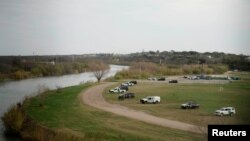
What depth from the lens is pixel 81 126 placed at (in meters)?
7.48

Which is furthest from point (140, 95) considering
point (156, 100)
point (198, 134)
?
point (198, 134)

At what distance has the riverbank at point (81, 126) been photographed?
6480 millimetres

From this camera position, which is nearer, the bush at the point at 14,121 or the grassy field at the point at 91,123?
the grassy field at the point at 91,123

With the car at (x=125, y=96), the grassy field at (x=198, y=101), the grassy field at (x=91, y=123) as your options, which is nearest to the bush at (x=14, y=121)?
the grassy field at (x=91, y=123)

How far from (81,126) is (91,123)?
26 centimetres

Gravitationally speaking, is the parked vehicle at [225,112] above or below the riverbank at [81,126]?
above

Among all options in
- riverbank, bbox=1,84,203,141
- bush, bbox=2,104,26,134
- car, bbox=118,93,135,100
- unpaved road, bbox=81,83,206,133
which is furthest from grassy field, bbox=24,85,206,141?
car, bbox=118,93,135,100

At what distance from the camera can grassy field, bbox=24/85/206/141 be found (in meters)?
6.42

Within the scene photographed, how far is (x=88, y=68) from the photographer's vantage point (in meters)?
27.9

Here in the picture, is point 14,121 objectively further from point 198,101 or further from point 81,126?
point 198,101

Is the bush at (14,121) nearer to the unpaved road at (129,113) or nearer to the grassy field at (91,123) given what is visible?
the grassy field at (91,123)

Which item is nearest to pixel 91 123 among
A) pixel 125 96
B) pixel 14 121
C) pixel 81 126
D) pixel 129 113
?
pixel 81 126

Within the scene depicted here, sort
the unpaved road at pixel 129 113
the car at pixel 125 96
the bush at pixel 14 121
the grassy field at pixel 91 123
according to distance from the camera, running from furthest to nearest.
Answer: the car at pixel 125 96, the bush at pixel 14 121, the unpaved road at pixel 129 113, the grassy field at pixel 91 123

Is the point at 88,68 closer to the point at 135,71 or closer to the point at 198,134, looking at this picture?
the point at 135,71
